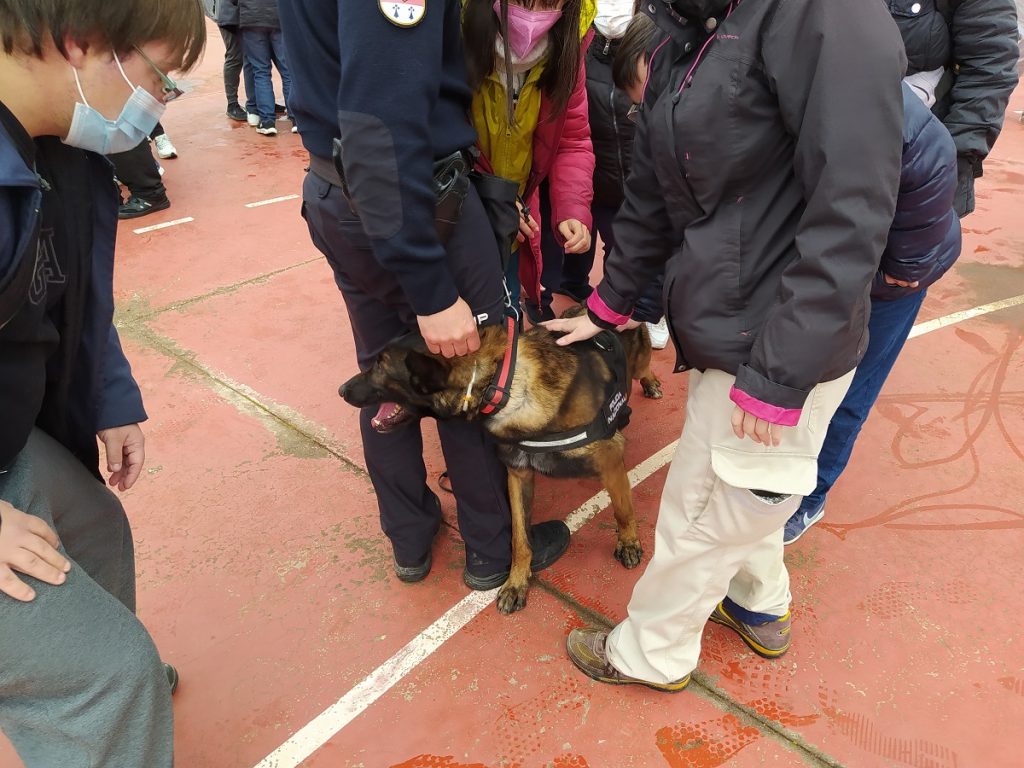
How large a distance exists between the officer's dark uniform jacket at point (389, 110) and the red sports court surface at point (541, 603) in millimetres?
1361

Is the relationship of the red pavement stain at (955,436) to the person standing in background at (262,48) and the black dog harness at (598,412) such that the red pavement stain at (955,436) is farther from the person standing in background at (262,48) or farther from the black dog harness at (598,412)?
the person standing in background at (262,48)

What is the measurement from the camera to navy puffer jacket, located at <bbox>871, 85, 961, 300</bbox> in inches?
60.5

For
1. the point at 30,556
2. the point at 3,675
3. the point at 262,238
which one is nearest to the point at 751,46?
the point at 30,556

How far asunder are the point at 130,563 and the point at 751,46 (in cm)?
196

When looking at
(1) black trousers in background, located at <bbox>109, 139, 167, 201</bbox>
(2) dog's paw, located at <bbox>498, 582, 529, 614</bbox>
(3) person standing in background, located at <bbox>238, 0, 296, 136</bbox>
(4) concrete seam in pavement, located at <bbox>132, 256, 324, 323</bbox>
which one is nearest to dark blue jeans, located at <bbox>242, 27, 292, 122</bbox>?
(3) person standing in background, located at <bbox>238, 0, 296, 136</bbox>

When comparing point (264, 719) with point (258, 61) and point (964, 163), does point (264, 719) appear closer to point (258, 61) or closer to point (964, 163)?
point (964, 163)

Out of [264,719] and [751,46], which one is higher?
[751,46]

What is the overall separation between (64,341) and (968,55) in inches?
→ 125

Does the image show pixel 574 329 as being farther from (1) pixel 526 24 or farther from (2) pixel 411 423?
(1) pixel 526 24

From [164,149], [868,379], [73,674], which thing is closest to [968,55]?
[868,379]

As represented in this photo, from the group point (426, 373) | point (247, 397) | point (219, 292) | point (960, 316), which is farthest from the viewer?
point (219, 292)

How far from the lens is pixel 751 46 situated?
125 centimetres

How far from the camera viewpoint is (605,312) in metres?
2.06

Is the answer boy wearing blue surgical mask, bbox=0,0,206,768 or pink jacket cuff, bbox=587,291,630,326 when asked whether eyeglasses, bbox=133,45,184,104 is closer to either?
boy wearing blue surgical mask, bbox=0,0,206,768
